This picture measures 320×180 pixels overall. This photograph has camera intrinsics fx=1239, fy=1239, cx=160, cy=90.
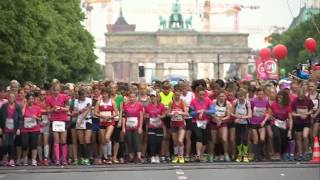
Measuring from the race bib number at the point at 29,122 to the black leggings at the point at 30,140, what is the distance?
163mm

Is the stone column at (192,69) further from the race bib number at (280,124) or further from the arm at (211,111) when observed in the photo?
the arm at (211,111)

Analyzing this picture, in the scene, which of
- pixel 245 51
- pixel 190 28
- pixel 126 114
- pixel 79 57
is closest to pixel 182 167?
pixel 126 114

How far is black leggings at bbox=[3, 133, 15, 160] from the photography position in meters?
27.6

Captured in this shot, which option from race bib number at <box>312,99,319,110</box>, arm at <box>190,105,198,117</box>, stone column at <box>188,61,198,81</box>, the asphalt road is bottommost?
the asphalt road

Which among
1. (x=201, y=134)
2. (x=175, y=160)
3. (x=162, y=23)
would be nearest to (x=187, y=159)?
(x=175, y=160)

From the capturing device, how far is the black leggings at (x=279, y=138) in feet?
92.3

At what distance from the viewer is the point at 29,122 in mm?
27781

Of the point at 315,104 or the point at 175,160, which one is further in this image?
the point at 315,104

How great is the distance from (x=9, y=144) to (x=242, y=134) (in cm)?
529

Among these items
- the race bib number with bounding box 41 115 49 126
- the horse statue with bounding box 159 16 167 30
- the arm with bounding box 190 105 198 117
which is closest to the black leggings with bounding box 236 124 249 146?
the arm with bounding box 190 105 198 117

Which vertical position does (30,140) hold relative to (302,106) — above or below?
below

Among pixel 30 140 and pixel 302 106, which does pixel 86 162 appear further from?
pixel 302 106

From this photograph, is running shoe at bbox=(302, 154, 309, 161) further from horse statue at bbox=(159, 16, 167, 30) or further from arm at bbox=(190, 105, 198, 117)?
horse statue at bbox=(159, 16, 167, 30)

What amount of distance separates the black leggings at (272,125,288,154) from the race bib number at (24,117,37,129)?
5.42m
